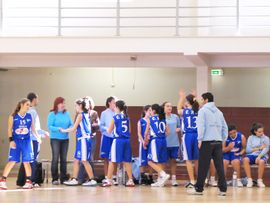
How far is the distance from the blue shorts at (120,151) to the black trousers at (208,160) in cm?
210

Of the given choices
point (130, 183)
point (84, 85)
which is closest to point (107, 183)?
point (130, 183)

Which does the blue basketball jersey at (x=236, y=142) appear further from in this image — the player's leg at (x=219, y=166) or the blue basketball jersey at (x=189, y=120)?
the player's leg at (x=219, y=166)

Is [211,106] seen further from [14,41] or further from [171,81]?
[171,81]

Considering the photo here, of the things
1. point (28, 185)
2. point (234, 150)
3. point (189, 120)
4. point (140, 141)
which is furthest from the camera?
point (234, 150)

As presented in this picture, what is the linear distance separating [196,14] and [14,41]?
15.1 ft

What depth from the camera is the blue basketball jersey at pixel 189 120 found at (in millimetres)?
12891

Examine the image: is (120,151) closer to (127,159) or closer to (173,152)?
(127,159)

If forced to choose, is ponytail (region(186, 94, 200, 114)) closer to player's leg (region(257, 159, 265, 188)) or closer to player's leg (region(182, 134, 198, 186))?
player's leg (region(182, 134, 198, 186))

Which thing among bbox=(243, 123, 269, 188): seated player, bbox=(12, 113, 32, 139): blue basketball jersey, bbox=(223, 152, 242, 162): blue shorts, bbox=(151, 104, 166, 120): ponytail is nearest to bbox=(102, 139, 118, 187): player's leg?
bbox=(151, 104, 166, 120): ponytail

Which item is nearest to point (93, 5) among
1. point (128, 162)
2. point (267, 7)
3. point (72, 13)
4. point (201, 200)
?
point (72, 13)

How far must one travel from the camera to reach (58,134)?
44.8 feet

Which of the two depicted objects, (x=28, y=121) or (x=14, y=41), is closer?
(x=28, y=121)

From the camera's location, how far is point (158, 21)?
56.4 ft

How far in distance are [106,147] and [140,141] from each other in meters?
0.75
